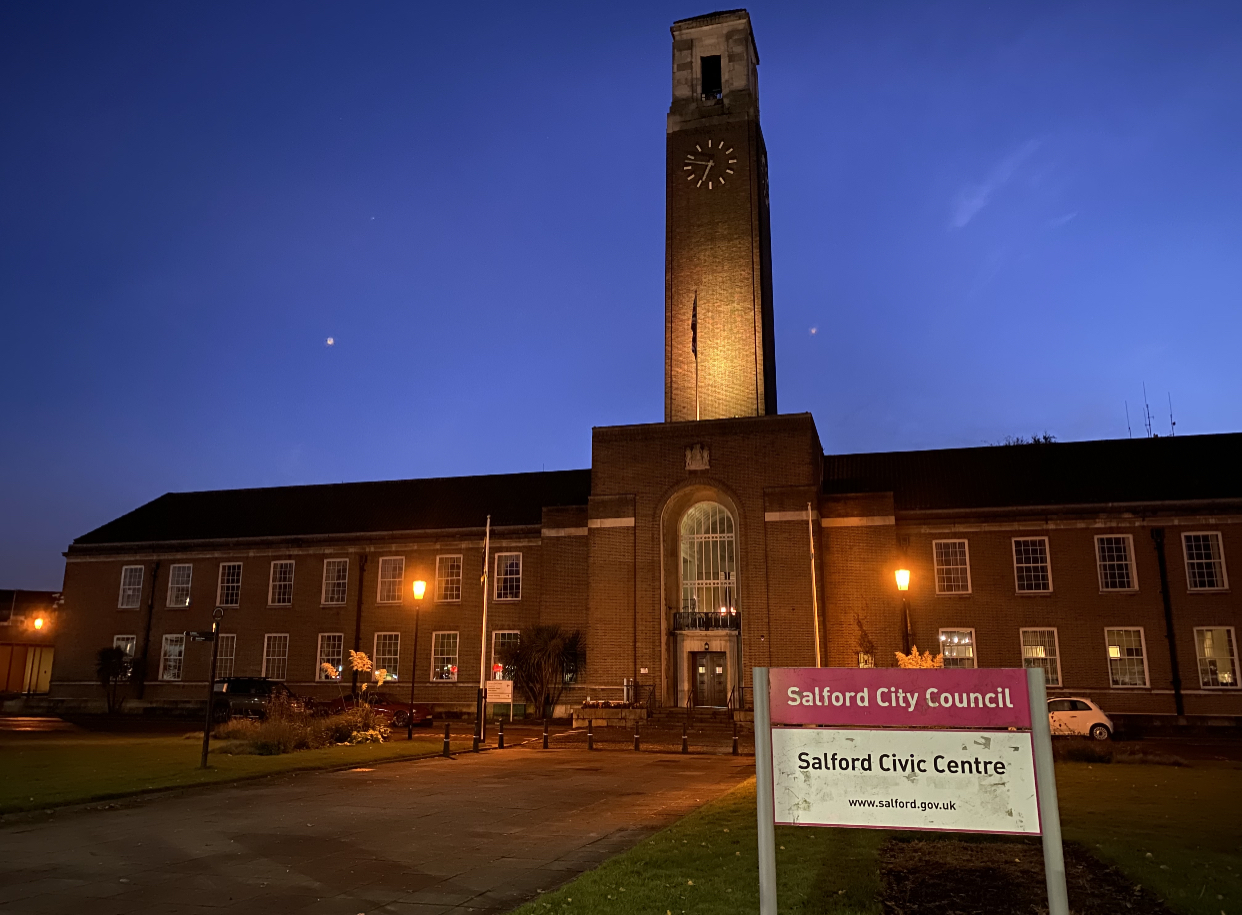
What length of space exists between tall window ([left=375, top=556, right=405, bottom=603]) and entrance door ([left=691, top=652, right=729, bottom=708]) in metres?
14.7

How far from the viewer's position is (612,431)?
3784 cm

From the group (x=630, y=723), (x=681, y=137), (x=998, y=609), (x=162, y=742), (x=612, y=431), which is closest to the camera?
(x=162, y=742)

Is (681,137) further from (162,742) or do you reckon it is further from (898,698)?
(898,698)

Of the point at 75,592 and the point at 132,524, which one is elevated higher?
the point at 132,524

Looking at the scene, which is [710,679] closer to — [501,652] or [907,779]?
[501,652]

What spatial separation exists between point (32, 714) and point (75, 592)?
7.08 meters

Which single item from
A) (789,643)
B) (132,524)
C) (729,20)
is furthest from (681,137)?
(132,524)

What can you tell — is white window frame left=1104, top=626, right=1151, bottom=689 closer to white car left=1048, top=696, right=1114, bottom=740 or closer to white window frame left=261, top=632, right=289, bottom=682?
white car left=1048, top=696, right=1114, bottom=740

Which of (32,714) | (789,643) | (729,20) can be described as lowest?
(32,714)

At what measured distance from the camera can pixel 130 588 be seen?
47.1m

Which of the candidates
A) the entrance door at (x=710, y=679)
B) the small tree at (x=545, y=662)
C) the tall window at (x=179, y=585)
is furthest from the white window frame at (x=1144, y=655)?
the tall window at (x=179, y=585)

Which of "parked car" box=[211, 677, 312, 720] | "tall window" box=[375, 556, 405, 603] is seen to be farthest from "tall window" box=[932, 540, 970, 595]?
"parked car" box=[211, 677, 312, 720]

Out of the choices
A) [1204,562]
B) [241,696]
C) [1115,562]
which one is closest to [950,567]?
[1115,562]

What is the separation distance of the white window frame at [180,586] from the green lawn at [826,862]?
3894cm
